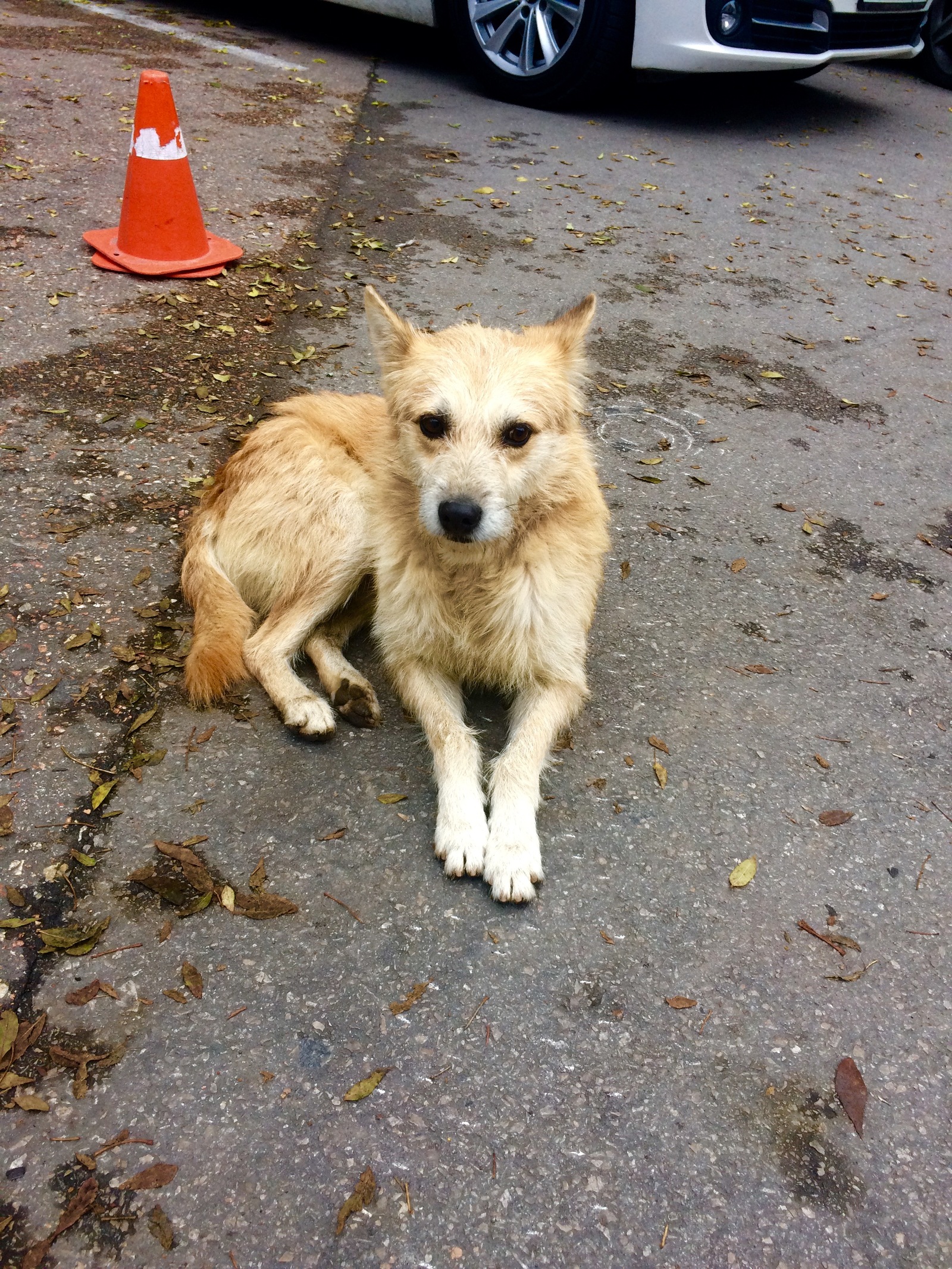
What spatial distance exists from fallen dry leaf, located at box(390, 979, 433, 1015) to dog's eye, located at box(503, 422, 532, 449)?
63.5 inches

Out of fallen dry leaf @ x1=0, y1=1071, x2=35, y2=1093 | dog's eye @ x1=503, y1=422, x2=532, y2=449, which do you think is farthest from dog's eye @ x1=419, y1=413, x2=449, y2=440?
fallen dry leaf @ x1=0, y1=1071, x2=35, y2=1093

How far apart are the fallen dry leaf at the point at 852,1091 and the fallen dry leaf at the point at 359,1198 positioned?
3.54ft

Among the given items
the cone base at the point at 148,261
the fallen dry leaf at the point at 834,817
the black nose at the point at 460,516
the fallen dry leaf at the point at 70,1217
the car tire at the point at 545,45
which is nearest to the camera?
the fallen dry leaf at the point at 70,1217

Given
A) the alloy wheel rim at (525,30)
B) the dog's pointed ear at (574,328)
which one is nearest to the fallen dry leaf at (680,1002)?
the dog's pointed ear at (574,328)

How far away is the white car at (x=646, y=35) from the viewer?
7.55 meters

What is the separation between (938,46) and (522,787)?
13.6m

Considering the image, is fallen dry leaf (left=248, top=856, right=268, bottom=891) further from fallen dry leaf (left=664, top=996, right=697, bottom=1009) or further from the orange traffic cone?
the orange traffic cone

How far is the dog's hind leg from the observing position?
3035 millimetres

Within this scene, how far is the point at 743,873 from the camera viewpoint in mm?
2598

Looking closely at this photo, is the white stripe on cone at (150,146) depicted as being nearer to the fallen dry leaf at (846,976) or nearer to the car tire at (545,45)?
the car tire at (545,45)

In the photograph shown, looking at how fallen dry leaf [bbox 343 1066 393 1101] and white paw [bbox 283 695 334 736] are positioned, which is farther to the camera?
white paw [bbox 283 695 334 736]

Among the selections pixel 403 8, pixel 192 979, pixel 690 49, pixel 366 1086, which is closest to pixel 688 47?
pixel 690 49

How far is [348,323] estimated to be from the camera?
538cm

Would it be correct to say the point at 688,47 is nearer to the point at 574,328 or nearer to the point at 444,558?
the point at 574,328
